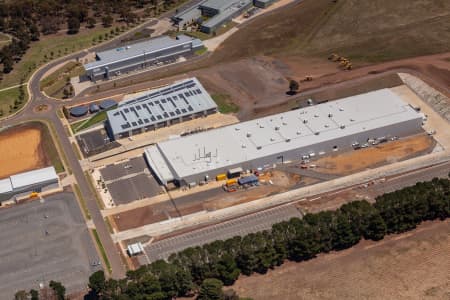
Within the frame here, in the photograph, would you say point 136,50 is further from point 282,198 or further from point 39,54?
point 282,198

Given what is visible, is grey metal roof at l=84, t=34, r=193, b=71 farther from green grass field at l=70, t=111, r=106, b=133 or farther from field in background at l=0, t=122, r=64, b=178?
field in background at l=0, t=122, r=64, b=178

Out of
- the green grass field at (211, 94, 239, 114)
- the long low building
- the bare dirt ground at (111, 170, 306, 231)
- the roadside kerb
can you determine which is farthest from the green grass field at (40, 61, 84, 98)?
the roadside kerb

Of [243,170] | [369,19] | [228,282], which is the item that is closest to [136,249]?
[228,282]

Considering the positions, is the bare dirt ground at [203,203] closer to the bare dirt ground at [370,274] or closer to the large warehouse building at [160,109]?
the bare dirt ground at [370,274]

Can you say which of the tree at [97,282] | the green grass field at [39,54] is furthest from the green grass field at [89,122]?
the tree at [97,282]

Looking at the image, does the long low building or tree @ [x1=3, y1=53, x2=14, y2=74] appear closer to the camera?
the long low building

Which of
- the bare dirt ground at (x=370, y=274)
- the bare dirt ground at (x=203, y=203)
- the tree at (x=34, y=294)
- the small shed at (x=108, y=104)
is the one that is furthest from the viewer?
the small shed at (x=108, y=104)

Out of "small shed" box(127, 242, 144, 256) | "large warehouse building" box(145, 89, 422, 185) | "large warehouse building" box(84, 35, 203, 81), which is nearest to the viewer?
"small shed" box(127, 242, 144, 256)
